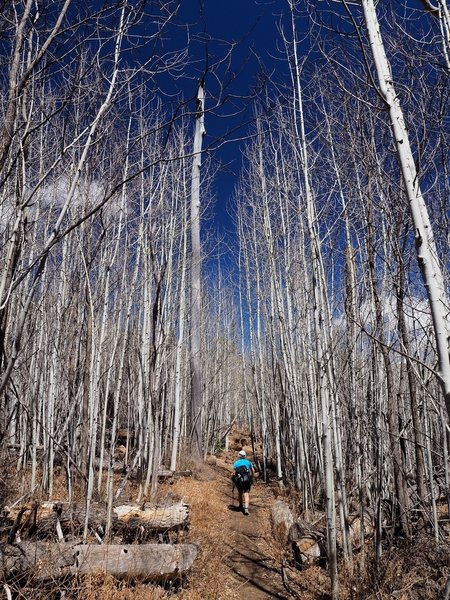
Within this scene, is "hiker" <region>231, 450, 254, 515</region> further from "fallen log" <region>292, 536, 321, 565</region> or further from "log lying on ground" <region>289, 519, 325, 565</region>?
"fallen log" <region>292, 536, 321, 565</region>

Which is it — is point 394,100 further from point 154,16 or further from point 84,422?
point 84,422

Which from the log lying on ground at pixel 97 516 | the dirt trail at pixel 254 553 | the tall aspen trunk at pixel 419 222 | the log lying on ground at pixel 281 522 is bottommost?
the dirt trail at pixel 254 553

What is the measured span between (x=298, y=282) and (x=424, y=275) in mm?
7649

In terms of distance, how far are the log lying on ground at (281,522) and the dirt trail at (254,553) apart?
0.45 ft

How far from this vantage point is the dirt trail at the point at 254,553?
4.39 m

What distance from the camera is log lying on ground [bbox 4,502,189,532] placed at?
160 inches

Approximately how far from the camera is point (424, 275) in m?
1.57

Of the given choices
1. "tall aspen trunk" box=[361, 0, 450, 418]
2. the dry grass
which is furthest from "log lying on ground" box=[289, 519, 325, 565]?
"tall aspen trunk" box=[361, 0, 450, 418]

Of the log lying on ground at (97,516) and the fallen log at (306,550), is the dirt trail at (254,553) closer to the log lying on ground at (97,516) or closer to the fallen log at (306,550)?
the fallen log at (306,550)

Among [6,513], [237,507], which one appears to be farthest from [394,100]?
[237,507]

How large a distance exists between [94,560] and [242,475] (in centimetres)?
434

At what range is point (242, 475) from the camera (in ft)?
24.6

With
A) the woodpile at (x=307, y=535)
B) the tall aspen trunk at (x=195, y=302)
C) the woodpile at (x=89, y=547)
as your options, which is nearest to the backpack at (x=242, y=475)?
the woodpile at (x=307, y=535)

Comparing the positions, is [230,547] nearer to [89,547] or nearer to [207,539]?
[207,539]
